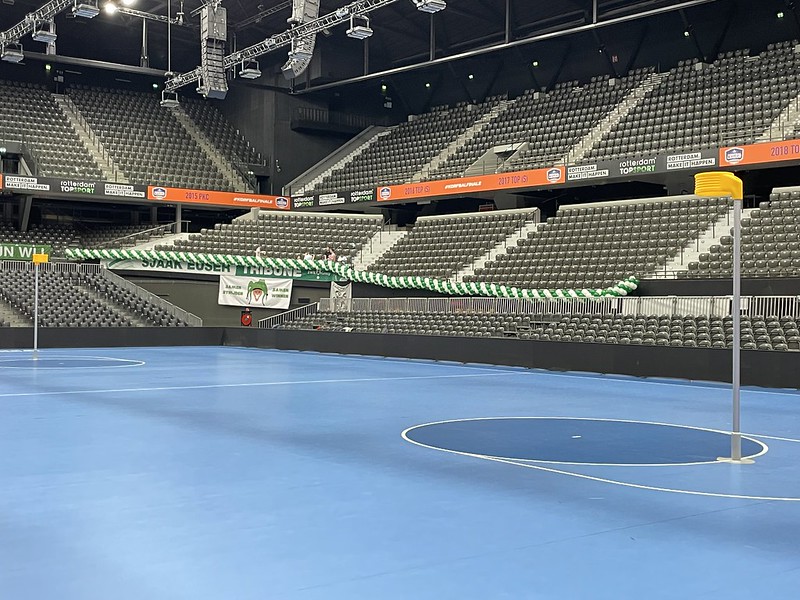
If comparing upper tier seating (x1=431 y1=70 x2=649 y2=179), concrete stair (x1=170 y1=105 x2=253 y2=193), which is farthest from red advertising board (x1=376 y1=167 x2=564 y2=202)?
concrete stair (x1=170 y1=105 x2=253 y2=193)

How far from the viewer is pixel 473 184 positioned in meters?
38.6

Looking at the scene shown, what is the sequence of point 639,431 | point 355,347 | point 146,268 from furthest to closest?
point 146,268 < point 355,347 < point 639,431

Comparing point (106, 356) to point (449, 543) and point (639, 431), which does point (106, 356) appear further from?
point (449, 543)

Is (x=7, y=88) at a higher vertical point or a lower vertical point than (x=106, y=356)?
higher

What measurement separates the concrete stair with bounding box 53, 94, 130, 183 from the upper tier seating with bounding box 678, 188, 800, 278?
28092mm

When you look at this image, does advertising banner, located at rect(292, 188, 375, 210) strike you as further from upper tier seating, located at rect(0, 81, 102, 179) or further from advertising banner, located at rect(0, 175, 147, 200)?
upper tier seating, located at rect(0, 81, 102, 179)

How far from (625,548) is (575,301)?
21.3m

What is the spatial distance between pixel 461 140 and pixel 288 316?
45.4 feet

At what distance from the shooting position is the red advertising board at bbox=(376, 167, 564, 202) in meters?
35.5

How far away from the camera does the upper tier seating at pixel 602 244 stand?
30.6 m

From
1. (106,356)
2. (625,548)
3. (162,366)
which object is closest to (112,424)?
(625,548)

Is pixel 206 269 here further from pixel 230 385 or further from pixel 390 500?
pixel 390 500

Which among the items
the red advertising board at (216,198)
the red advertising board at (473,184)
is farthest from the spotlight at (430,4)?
the red advertising board at (216,198)

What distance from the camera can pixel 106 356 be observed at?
2788 centimetres
